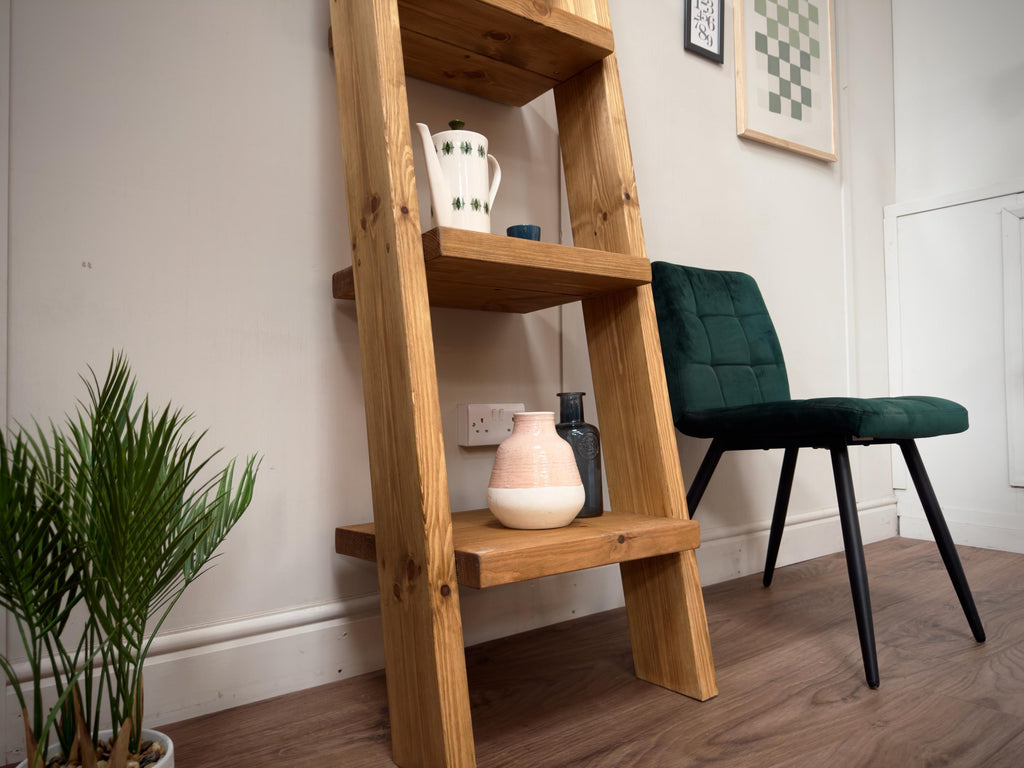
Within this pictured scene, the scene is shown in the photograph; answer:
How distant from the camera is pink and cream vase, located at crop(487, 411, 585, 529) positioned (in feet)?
3.04

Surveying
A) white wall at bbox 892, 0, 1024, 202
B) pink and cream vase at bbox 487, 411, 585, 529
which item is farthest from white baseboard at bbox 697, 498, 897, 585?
white wall at bbox 892, 0, 1024, 202

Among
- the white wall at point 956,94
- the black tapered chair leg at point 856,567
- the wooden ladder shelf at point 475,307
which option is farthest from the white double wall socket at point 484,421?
the white wall at point 956,94

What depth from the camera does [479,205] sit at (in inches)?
41.1

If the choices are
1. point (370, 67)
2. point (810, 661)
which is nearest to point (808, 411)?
point (810, 661)

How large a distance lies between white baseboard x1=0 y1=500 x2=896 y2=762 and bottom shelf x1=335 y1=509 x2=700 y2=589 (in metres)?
0.16

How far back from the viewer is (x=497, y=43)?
1.08 meters

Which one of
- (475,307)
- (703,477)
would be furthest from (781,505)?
(475,307)

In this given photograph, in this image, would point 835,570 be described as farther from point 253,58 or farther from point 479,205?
point 253,58

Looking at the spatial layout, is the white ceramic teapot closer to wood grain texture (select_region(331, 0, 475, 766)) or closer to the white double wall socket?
wood grain texture (select_region(331, 0, 475, 766))

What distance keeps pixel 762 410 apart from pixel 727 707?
1.53 feet

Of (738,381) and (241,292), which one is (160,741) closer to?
(241,292)

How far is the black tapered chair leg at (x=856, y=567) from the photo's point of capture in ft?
3.33

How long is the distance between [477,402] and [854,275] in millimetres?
Result: 1445

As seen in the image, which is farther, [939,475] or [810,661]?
[939,475]
